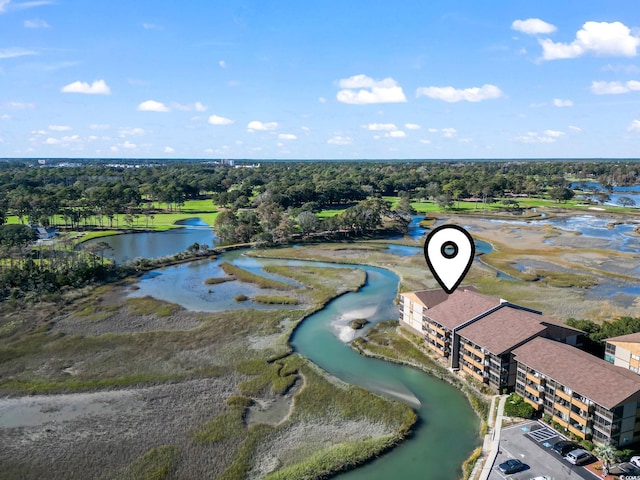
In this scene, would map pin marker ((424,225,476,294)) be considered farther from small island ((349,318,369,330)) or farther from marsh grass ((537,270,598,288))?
marsh grass ((537,270,598,288))

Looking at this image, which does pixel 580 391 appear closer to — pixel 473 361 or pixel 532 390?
pixel 532 390

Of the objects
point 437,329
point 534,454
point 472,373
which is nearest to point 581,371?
point 534,454

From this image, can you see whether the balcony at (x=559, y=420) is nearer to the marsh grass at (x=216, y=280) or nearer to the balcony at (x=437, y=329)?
the balcony at (x=437, y=329)

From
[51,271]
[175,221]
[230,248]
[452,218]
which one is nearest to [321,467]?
[51,271]

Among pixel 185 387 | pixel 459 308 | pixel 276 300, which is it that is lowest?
pixel 185 387

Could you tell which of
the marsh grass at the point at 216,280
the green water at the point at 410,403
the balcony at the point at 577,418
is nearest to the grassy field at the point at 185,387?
the green water at the point at 410,403

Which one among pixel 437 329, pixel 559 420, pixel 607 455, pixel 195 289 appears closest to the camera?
pixel 607 455

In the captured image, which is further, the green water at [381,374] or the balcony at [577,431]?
the balcony at [577,431]
